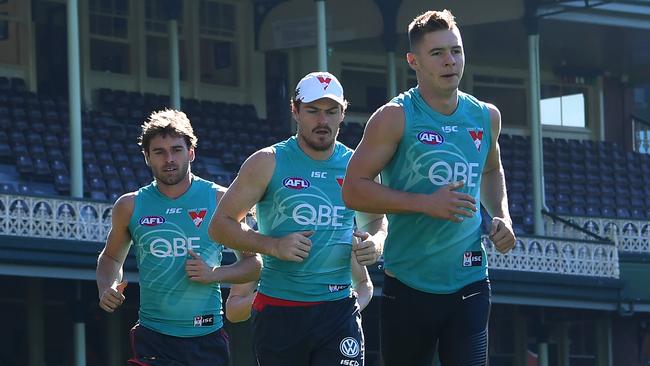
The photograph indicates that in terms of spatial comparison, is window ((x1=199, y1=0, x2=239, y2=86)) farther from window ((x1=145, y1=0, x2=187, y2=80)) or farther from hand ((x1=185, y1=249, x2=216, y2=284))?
hand ((x1=185, y1=249, x2=216, y2=284))

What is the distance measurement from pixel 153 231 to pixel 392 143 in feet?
7.00

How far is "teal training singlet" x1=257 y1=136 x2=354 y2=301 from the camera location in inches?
325

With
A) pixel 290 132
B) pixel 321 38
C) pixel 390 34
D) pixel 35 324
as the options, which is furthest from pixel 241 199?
pixel 390 34

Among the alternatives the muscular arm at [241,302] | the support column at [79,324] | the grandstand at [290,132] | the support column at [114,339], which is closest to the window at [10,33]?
the grandstand at [290,132]

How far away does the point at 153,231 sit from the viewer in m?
9.14

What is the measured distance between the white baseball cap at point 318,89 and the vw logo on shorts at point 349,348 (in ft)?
3.84

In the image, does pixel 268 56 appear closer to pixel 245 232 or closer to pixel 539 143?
pixel 539 143

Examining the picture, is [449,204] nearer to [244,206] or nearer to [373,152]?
[373,152]

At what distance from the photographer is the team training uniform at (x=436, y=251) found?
24.5 feet

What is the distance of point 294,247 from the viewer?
7895mm

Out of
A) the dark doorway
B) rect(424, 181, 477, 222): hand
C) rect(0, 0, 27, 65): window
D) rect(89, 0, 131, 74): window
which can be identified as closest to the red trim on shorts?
rect(424, 181, 477, 222): hand

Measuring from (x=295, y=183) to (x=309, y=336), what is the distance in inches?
30.0

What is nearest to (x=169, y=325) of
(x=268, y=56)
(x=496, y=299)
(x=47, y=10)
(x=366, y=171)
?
(x=366, y=171)

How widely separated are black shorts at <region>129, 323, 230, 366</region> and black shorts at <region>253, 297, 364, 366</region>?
2.99 feet
